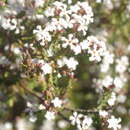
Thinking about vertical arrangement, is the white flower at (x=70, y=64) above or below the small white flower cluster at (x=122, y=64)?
below

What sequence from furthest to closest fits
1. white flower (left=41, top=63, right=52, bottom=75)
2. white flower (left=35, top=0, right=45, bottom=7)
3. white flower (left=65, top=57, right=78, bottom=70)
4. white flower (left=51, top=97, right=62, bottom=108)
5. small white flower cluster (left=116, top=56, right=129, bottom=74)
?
small white flower cluster (left=116, top=56, right=129, bottom=74) < white flower (left=35, top=0, right=45, bottom=7) < white flower (left=65, top=57, right=78, bottom=70) < white flower (left=51, top=97, right=62, bottom=108) < white flower (left=41, top=63, right=52, bottom=75)

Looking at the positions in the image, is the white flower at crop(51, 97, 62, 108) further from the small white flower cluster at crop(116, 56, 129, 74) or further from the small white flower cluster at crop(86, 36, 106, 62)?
the small white flower cluster at crop(116, 56, 129, 74)

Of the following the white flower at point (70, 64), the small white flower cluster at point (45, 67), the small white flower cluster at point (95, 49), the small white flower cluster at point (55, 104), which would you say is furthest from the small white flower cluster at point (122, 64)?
the small white flower cluster at point (45, 67)

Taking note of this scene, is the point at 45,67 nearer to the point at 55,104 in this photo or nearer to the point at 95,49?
the point at 55,104

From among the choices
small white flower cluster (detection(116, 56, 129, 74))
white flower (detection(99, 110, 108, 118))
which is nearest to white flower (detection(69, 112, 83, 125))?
white flower (detection(99, 110, 108, 118))

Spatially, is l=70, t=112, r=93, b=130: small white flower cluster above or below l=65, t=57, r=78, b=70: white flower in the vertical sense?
below

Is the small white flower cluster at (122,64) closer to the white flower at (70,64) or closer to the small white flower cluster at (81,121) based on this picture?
the small white flower cluster at (81,121)

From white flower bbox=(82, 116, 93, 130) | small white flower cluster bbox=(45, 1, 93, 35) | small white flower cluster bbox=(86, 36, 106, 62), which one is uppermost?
small white flower cluster bbox=(45, 1, 93, 35)

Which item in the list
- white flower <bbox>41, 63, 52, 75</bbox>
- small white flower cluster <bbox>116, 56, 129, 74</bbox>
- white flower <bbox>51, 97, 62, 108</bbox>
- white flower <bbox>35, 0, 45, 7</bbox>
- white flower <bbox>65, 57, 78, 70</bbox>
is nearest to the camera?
white flower <bbox>41, 63, 52, 75</bbox>
